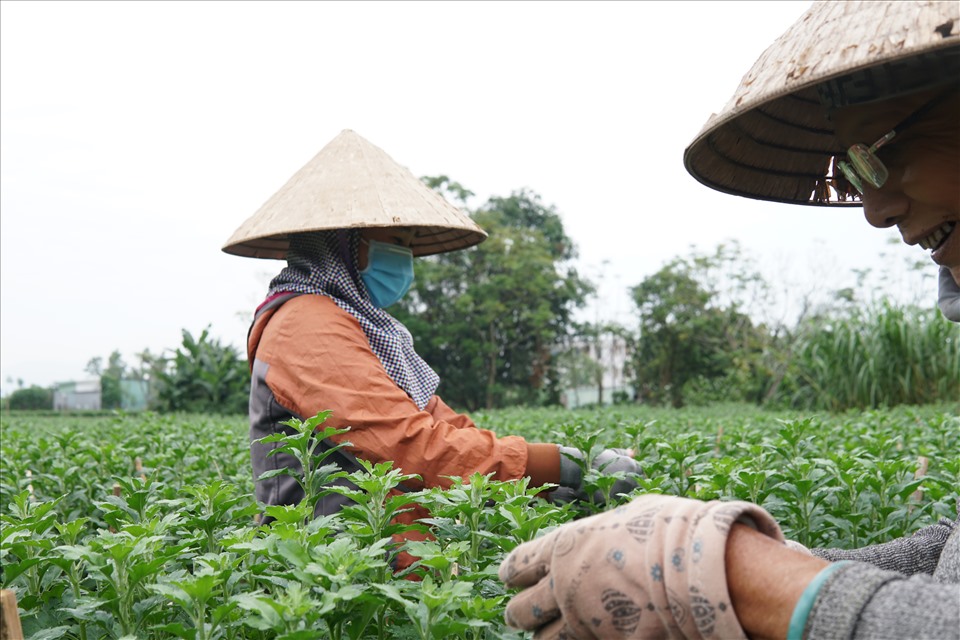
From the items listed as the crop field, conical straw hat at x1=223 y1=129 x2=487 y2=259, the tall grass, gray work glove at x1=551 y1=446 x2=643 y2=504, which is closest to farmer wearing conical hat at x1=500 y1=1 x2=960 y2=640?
the crop field

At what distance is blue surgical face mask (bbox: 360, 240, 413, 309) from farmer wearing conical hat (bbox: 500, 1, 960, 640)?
163cm

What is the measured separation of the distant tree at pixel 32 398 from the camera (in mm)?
35469

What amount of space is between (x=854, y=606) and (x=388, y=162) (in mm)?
2640

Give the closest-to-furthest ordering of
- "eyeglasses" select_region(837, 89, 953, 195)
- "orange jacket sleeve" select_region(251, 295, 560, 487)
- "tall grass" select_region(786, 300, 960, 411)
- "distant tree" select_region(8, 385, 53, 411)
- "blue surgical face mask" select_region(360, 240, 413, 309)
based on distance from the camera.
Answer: "eyeglasses" select_region(837, 89, 953, 195) → "orange jacket sleeve" select_region(251, 295, 560, 487) → "blue surgical face mask" select_region(360, 240, 413, 309) → "tall grass" select_region(786, 300, 960, 411) → "distant tree" select_region(8, 385, 53, 411)

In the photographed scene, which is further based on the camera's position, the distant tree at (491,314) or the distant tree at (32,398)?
the distant tree at (32,398)

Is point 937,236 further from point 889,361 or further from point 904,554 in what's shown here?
point 889,361

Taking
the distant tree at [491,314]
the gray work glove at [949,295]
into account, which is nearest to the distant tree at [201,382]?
the distant tree at [491,314]

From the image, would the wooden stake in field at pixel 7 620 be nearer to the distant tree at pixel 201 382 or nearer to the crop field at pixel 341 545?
the crop field at pixel 341 545

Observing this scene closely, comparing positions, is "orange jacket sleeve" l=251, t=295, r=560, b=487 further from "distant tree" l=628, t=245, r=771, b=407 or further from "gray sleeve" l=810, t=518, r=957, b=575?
"distant tree" l=628, t=245, r=771, b=407

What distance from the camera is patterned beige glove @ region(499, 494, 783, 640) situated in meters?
1.04

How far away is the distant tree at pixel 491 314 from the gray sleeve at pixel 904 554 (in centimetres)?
2147

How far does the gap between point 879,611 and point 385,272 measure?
2.37 m

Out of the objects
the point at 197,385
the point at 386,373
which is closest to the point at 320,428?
the point at 386,373

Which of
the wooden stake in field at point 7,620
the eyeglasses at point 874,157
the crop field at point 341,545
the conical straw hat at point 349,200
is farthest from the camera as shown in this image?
the conical straw hat at point 349,200
